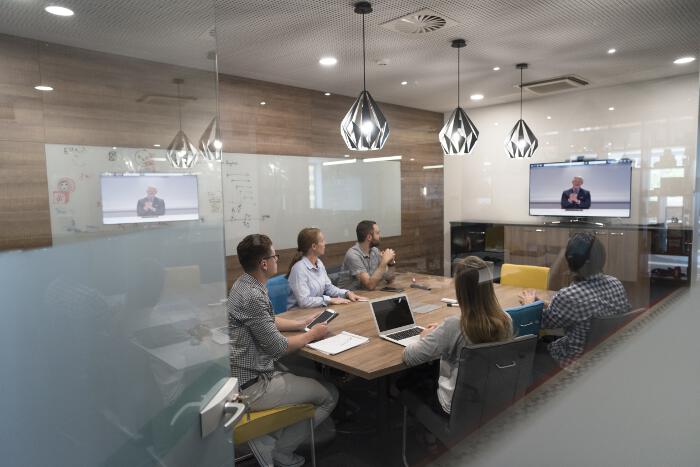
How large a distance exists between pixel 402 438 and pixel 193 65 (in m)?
2.05

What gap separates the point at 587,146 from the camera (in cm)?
502

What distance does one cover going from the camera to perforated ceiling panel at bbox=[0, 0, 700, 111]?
107 inches

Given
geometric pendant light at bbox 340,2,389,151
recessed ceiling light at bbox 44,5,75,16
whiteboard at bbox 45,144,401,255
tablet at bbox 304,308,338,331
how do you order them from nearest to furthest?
recessed ceiling light at bbox 44,5,75,16
whiteboard at bbox 45,144,401,255
tablet at bbox 304,308,338,331
geometric pendant light at bbox 340,2,389,151

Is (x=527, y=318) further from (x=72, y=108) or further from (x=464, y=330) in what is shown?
(x=72, y=108)

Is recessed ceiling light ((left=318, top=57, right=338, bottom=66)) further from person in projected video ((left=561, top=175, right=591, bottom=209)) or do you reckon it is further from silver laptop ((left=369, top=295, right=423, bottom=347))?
person in projected video ((left=561, top=175, right=591, bottom=209))

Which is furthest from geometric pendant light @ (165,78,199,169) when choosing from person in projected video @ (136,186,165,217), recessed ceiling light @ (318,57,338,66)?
recessed ceiling light @ (318,57,338,66)

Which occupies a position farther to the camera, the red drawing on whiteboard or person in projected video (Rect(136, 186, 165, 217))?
person in projected video (Rect(136, 186, 165, 217))

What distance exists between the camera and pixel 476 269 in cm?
200

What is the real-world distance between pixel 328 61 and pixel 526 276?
2373 mm

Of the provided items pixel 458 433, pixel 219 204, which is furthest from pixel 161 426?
pixel 458 433

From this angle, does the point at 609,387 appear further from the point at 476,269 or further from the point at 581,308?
the point at 581,308

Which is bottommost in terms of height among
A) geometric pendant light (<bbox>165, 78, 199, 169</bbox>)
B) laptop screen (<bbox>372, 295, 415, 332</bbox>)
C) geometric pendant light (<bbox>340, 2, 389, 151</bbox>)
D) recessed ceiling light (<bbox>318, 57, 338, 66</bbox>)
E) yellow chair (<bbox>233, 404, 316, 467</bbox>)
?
yellow chair (<bbox>233, 404, 316, 467</bbox>)

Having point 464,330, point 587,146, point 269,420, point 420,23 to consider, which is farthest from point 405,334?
point 587,146

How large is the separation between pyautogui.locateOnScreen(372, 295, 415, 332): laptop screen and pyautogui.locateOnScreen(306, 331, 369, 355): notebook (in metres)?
0.14
